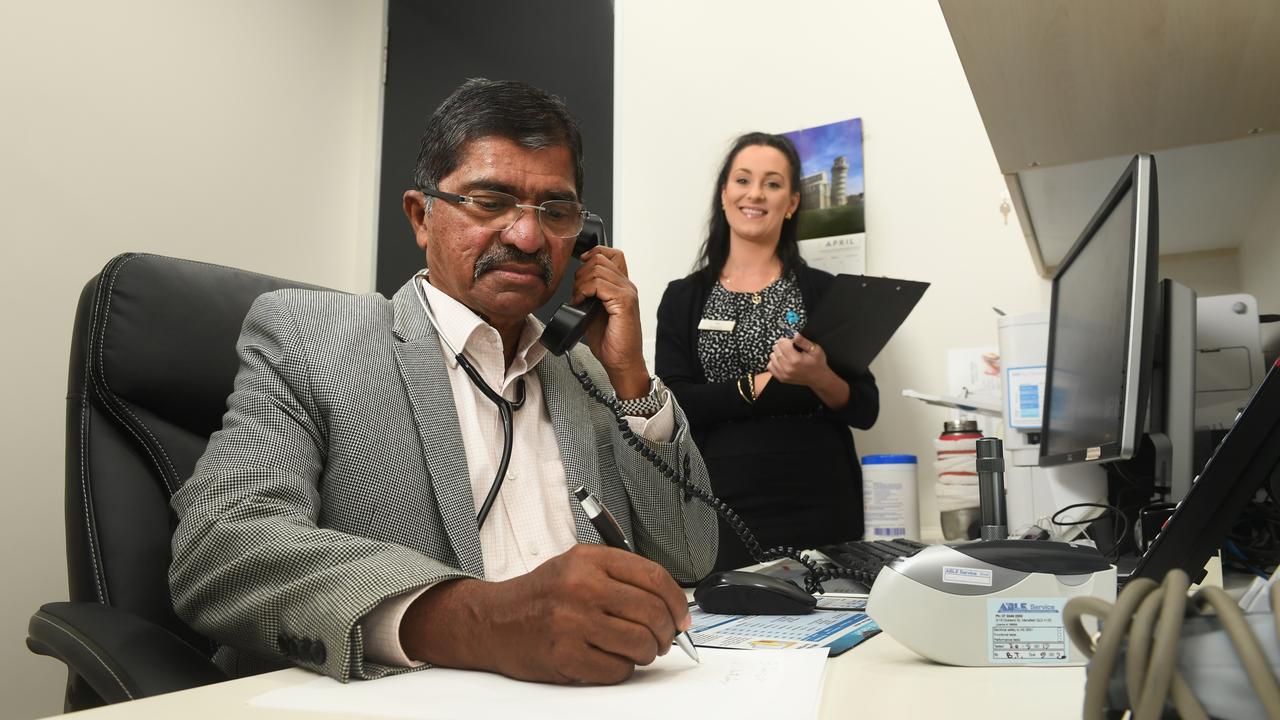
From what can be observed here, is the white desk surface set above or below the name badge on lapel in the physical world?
below

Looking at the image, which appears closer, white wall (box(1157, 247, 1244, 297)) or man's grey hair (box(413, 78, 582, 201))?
man's grey hair (box(413, 78, 582, 201))

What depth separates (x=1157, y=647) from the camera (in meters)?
0.33

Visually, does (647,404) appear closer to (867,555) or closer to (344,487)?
(867,555)

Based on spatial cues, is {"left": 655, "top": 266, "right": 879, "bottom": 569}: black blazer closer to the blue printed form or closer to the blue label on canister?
the blue label on canister

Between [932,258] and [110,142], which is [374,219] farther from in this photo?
[932,258]

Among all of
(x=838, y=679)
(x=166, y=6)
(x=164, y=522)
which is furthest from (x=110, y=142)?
(x=838, y=679)

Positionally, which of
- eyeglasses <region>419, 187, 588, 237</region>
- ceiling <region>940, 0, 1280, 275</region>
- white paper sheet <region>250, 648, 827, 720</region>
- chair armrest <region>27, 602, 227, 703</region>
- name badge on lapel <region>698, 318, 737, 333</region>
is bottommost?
chair armrest <region>27, 602, 227, 703</region>

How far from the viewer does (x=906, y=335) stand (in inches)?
102

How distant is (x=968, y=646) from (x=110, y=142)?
249cm

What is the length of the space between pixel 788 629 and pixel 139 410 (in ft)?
2.66

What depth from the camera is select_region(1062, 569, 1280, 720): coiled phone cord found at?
33 cm

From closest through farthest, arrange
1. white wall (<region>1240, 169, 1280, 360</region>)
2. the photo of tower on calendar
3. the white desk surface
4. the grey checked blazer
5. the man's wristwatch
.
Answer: the white desk surface
the grey checked blazer
the man's wristwatch
white wall (<region>1240, 169, 1280, 360</region>)
the photo of tower on calendar

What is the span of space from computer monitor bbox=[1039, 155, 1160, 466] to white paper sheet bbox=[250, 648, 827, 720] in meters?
0.63

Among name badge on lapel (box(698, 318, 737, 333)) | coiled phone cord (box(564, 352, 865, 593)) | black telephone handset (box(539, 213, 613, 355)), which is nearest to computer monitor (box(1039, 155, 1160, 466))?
coiled phone cord (box(564, 352, 865, 593))
